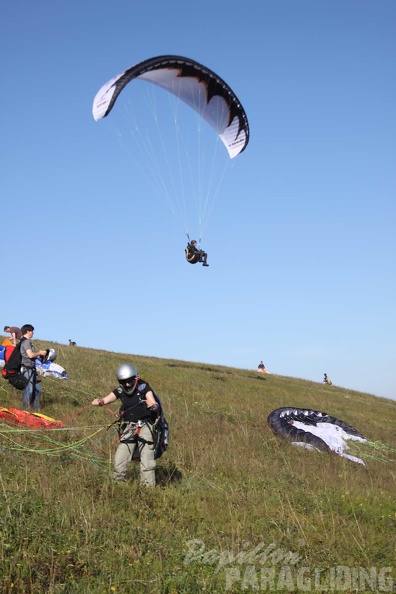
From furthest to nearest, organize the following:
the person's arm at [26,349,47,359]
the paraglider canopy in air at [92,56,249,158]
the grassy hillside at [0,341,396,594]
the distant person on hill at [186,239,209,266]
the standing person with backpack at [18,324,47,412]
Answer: the distant person on hill at [186,239,209,266] < the paraglider canopy in air at [92,56,249,158] < the standing person with backpack at [18,324,47,412] < the person's arm at [26,349,47,359] < the grassy hillside at [0,341,396,594]

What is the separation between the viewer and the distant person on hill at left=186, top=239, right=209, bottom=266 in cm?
2356

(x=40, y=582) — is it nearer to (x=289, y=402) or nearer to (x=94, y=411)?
(x=94, y=411)

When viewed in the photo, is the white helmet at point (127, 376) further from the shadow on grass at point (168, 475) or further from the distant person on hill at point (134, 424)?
the shadow on grass at point (168, 475)

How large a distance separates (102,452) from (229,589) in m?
5.06

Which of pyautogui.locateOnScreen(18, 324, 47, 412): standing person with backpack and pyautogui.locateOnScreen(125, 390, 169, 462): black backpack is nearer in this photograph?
pyautogui.locateOnScreen(125, 390, 169, 462): black backpack

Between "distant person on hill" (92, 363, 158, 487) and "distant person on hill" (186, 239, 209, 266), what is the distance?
48.3 ft

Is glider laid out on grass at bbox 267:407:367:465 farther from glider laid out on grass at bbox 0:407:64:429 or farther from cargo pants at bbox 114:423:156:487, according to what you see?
cargo pants at bbox 114:423:156:487

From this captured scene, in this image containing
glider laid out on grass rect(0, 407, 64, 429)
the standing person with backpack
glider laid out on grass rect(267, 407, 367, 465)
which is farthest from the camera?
glider laid out on grass rect(267, 407, 367, 465)

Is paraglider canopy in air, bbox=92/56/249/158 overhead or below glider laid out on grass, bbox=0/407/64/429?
overhead

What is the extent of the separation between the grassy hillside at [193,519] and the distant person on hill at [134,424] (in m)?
0.32

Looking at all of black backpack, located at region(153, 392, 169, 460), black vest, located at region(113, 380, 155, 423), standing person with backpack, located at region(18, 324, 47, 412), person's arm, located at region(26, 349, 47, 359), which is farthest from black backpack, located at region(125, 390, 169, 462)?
standing person with backpack, located at region(18, 324, 47, 412)

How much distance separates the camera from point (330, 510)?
28.1ft

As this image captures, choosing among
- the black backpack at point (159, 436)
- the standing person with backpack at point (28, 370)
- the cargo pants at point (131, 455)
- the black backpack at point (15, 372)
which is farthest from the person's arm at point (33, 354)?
the black backpack at point (159, 436)

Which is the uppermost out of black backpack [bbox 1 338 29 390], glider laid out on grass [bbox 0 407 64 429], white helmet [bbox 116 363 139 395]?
black backpack [bbox 1 338 29 390]
